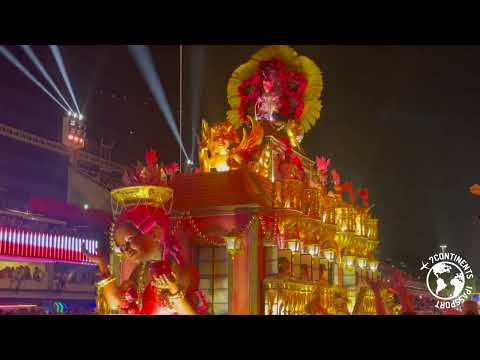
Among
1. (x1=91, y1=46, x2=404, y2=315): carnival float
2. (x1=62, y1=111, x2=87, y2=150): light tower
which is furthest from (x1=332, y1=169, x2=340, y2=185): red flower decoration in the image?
(x1=62, y1=111, x2=87, y2=150): light tower

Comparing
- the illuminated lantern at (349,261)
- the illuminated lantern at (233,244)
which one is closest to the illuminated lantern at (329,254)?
the illuminated lantern at (349,261)

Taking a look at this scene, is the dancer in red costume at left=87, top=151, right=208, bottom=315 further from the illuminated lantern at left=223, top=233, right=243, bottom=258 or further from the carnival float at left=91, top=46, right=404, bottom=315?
the illuminated lantern at left=223, top=233, right=243, bottom=258

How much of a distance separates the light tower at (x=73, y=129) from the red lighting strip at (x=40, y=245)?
24.1 feet

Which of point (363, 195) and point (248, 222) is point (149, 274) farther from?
point (363, 195)

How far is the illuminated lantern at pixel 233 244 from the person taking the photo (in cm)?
1413

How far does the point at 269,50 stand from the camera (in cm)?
1755

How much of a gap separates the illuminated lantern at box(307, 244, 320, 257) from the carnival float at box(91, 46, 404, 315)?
0.11ft

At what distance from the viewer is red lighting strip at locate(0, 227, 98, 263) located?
20906mm

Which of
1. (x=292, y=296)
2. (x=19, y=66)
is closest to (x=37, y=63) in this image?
(x=19, y=66)
